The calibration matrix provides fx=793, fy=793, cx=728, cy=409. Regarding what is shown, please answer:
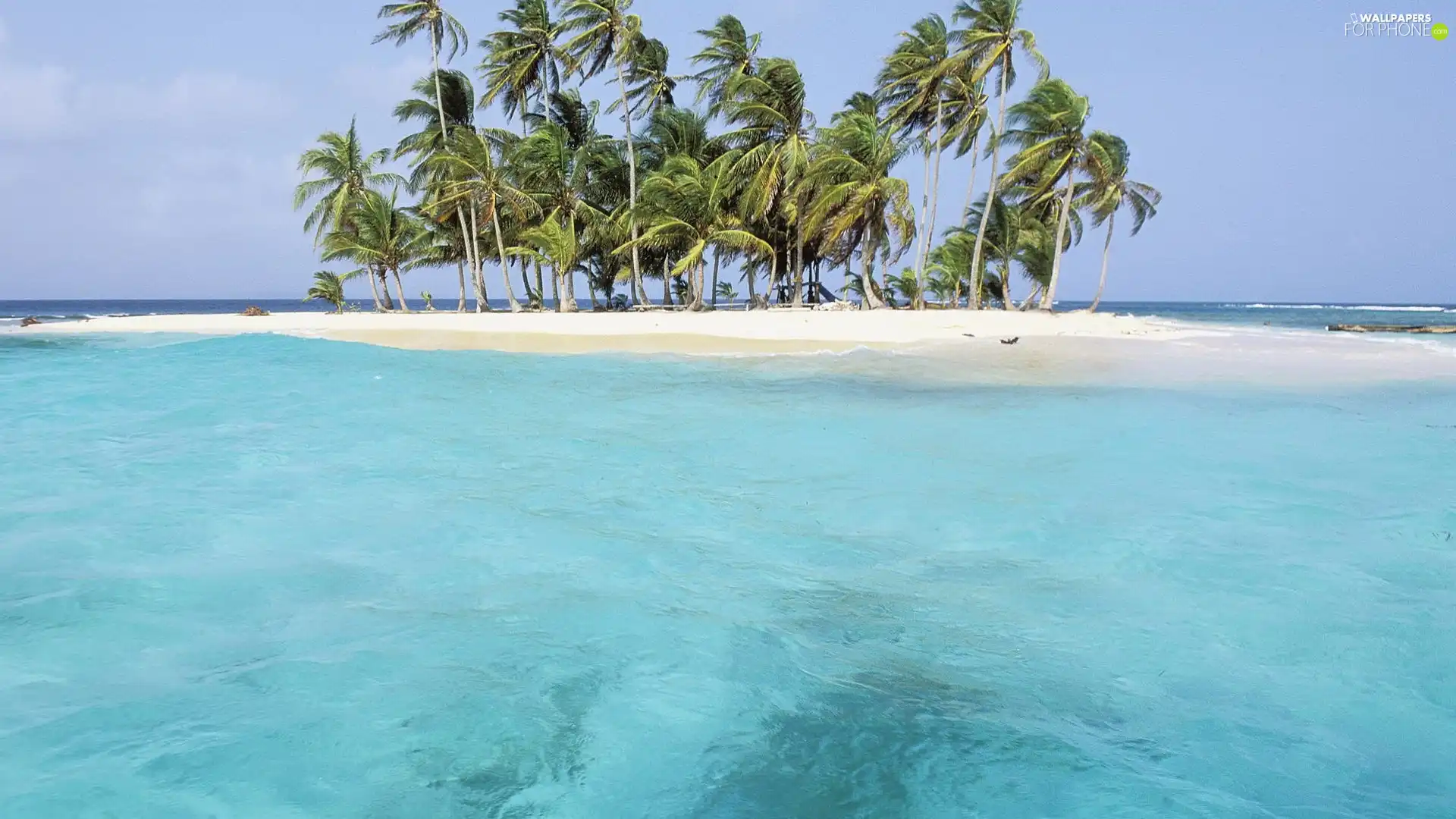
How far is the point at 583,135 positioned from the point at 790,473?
27.2 m

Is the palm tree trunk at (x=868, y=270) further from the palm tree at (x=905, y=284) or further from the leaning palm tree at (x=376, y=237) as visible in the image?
the leaning palm tree at (x=376, y=237)

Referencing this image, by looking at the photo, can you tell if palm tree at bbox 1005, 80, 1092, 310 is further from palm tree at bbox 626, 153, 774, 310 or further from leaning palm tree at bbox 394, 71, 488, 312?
leaning palm tree at bbox 394, 71, 488, 312

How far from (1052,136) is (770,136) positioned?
9.08 m

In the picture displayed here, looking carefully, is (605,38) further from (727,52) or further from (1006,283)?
(1006,283)

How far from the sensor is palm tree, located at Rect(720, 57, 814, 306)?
79.0 ft

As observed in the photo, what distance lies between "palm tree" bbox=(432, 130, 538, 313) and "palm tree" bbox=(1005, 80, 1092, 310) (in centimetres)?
1603

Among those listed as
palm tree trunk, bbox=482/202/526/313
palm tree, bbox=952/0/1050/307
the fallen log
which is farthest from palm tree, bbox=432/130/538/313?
the fallen log

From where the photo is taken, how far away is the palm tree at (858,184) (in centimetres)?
2302

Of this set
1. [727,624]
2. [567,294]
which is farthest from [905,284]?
[727,624]

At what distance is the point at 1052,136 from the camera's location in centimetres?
2555

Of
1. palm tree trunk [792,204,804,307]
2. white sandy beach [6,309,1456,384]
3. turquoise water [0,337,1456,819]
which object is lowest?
turquoise water [0,337,1456,819]

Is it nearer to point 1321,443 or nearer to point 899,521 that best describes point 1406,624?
point 899,521

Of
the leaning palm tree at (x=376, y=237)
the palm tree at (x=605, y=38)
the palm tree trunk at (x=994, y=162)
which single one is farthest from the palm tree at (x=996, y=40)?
the leaning palm tree at (x=376, y=237)

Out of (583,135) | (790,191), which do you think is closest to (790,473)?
(790,191)
